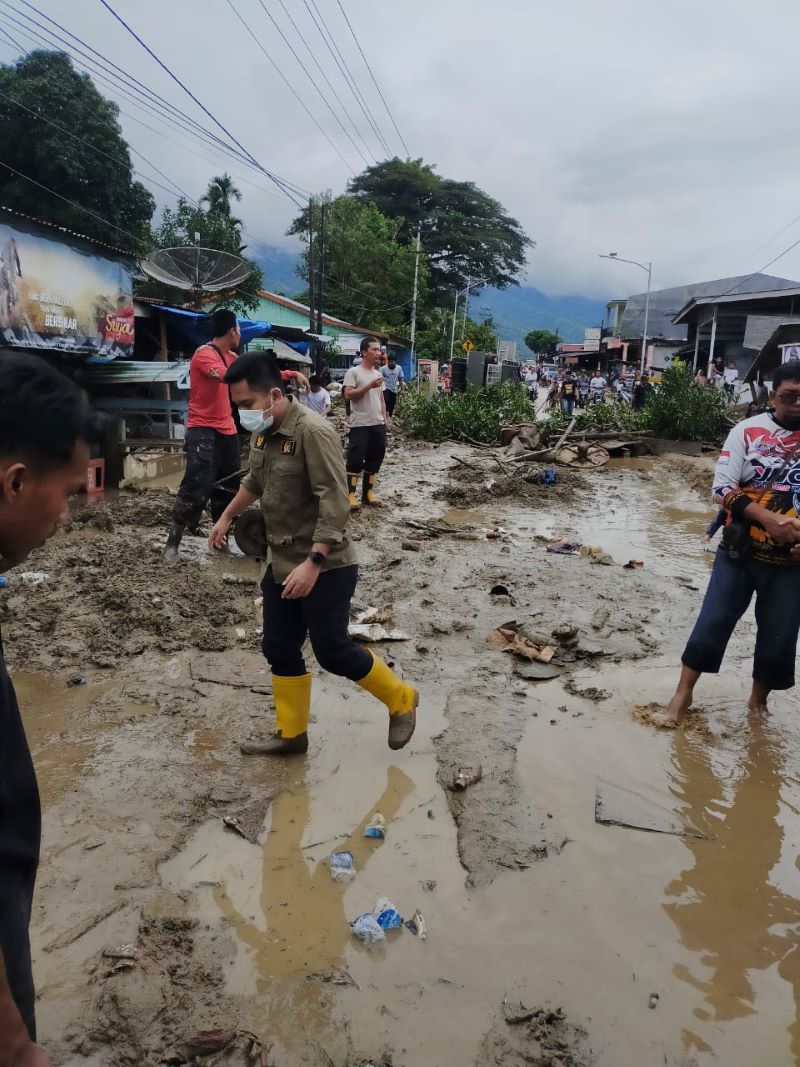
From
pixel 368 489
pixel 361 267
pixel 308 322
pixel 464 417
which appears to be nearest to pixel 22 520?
pixel 368 489

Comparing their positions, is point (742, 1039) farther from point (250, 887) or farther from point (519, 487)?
point (519, 487)

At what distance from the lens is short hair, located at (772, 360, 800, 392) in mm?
3240

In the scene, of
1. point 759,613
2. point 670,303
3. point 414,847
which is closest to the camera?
point 414,847

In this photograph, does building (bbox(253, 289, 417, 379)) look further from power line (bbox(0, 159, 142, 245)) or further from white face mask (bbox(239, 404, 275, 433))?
white face mask (bbox(239, 404, 275, 433))

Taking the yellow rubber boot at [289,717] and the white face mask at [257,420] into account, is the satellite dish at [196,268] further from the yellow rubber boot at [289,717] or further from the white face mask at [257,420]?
the yellow rubber boot at [289,717]

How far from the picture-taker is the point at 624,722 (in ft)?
12.8

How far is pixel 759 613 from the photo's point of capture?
3.60 metres

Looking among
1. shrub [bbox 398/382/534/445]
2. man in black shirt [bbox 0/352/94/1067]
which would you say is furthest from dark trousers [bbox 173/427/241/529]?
shrub [bbox 398/382/534/445]

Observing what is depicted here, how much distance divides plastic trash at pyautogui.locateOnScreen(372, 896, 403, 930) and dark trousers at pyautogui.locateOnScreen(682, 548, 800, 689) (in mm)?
2021

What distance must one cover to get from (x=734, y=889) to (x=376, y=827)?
1337mm

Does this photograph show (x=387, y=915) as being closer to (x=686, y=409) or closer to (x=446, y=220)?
(x=686, y=409)

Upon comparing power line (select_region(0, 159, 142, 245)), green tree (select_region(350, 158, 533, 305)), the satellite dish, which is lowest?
the satellite dish

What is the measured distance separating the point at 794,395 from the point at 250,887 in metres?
3.03

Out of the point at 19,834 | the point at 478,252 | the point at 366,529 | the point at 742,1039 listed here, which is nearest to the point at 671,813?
the point at 742,1039
